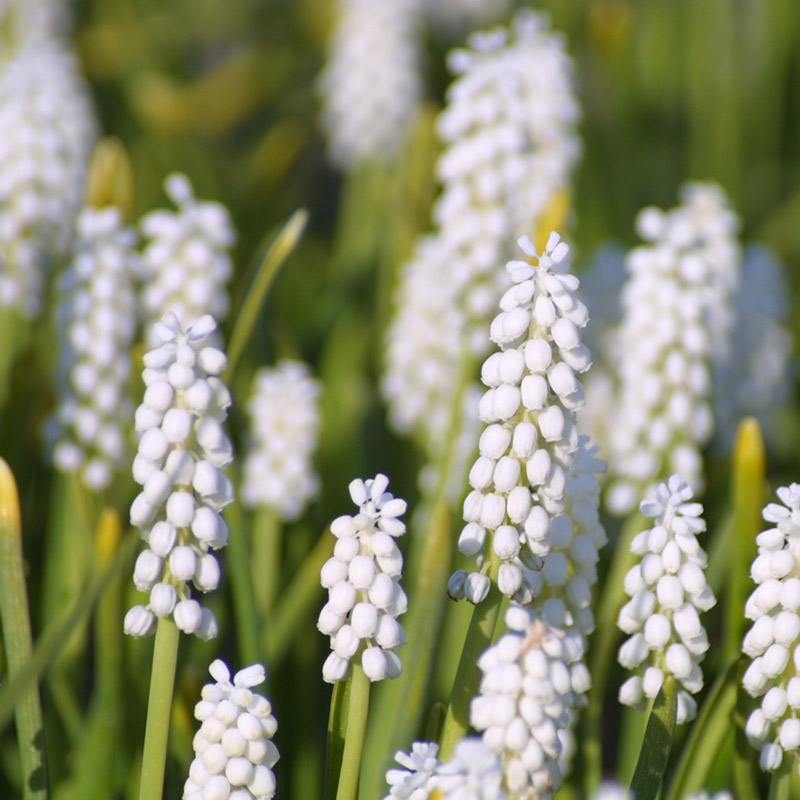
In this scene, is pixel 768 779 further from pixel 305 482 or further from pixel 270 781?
pixel 305 482

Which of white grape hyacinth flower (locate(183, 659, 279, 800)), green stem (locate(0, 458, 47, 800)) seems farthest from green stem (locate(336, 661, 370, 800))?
green stem (locate(0, 458, 47, 800))

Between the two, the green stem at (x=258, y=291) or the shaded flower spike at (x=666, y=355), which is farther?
the shaded flower spike at (x=666, y=355)

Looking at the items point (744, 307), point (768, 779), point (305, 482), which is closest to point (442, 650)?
point (305, 482)

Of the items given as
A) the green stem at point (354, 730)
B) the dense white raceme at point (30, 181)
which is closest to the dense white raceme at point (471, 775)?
the green stem at point (354, 730)

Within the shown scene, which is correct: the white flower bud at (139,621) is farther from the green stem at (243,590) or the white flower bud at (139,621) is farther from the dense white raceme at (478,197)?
the dense white raceme at (478,197)

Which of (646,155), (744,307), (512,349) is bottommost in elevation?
(512,349)

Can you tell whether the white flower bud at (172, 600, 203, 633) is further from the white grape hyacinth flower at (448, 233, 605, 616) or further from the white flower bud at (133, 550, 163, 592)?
the white grape hyacinth flower at (448, 233, 605, 616)
